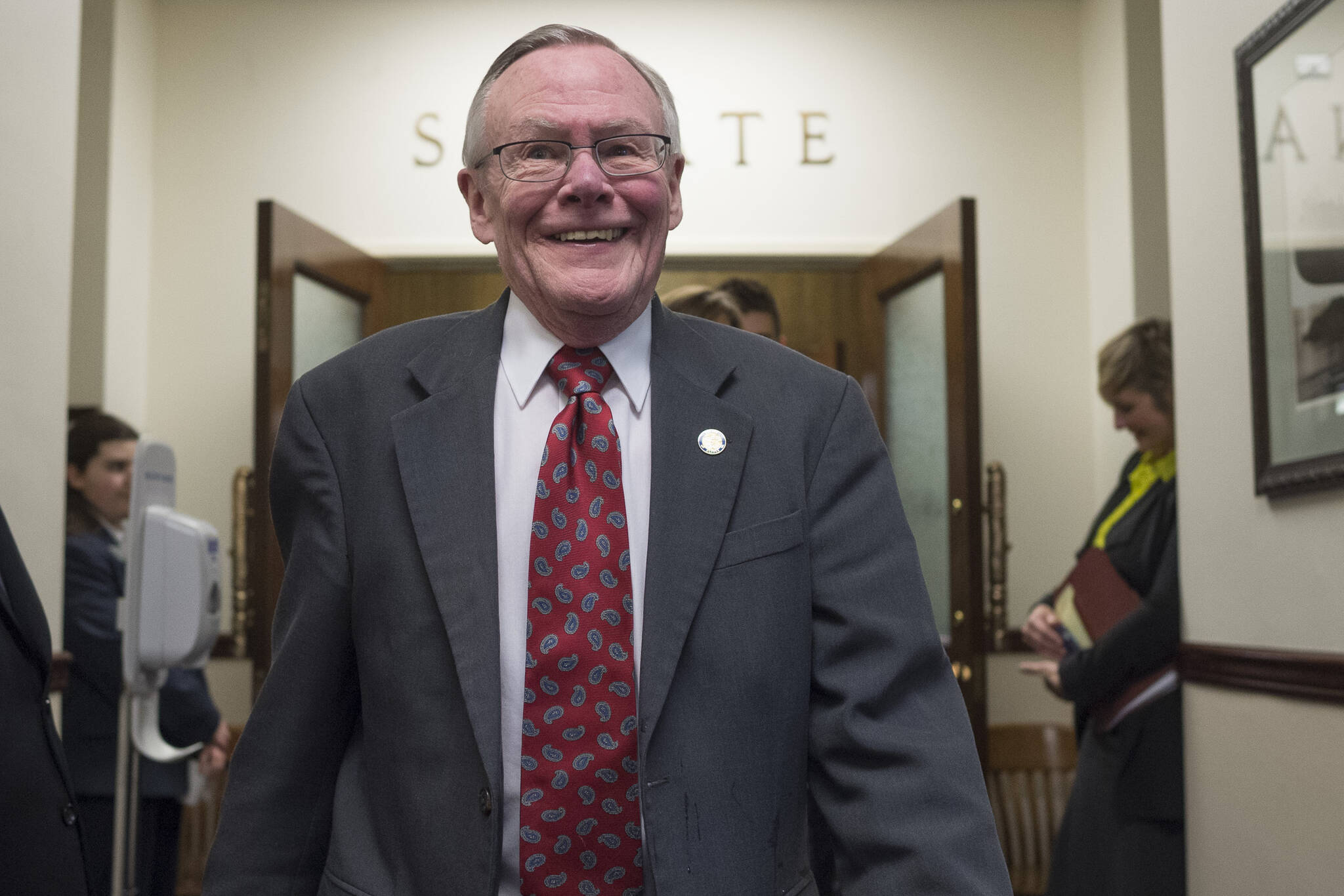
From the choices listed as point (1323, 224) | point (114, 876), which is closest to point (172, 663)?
point (114, 876)

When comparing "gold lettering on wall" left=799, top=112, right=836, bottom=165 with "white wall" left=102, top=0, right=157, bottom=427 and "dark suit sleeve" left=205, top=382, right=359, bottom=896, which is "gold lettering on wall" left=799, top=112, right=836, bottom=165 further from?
"dark suit sleeve" left=205, top=382, right=359, bottom=896

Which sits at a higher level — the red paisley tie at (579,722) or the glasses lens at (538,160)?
the glasses lens at (538,160)

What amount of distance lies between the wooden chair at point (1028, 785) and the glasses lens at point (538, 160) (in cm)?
393

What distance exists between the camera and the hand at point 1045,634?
132 inches

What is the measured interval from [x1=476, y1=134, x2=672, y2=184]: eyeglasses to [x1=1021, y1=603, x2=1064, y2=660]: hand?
224 centimetres

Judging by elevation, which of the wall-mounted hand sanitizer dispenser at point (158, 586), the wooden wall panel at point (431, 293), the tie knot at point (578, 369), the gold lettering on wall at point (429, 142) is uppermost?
the gold lettering on wall at point (429, 142)

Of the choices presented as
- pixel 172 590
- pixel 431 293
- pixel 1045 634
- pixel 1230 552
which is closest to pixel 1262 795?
pixel 1230 552

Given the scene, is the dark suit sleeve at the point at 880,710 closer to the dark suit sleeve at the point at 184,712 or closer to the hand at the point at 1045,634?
the hand at the point at 1045,634

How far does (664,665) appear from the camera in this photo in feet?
4.23

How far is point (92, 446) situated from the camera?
3871mm

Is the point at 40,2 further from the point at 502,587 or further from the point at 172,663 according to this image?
the point at 502,587

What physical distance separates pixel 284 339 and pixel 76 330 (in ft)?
3.25

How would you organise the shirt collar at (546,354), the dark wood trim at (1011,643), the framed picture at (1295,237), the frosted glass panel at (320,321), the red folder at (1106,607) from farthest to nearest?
the dark wood trim at (1011,643)
the frosted glass panel at (320,321)
the red folder at (1106,607)
the framed picture at (1295,237)
the shirt collar at (546,354)

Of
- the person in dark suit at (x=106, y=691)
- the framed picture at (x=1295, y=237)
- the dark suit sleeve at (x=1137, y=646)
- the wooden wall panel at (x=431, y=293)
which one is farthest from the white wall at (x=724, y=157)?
the framed picture at (x=1295, y=237)
